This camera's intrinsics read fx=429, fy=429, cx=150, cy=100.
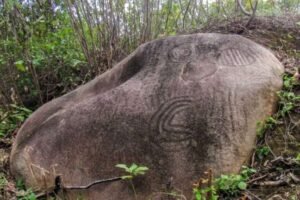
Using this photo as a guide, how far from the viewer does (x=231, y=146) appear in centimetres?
247

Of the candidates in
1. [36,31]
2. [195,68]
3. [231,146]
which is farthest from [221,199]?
[36,31]

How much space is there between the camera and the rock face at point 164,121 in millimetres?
2486

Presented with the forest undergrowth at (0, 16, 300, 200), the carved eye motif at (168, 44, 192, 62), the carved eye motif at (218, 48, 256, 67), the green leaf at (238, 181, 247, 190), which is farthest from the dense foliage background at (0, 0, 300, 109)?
Result: the green leaf at (238, 181, 247, 190)

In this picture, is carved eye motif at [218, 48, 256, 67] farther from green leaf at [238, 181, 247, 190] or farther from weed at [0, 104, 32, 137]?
weed at [0, 104, 32, 137]

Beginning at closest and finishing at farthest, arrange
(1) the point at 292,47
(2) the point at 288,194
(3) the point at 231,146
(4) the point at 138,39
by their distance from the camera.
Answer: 1. (2) the point at 288,194
2. (3) the point at 231,146
3. (1) the point at 292,47
4. (4) the point at 138,39

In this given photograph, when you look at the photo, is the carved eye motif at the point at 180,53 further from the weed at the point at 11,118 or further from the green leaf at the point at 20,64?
the weed at the point at 11,118

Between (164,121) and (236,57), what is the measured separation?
2.30 feet

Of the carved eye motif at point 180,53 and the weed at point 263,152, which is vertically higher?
the carved eye motif at point 180,53

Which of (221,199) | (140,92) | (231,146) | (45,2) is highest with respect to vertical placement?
(45,2)

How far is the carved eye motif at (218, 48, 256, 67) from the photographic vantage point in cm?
283

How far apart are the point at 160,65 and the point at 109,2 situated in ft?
5.40

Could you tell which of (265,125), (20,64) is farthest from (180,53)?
(20,64)

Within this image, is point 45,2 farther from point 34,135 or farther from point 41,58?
point 34,135

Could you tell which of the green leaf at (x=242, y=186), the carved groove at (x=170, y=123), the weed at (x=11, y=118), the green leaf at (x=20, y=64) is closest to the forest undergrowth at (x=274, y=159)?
the green leaf at (x=242, y=186)
